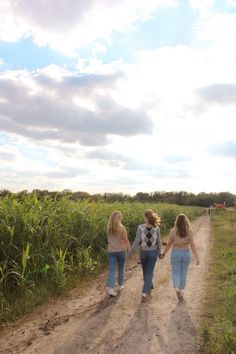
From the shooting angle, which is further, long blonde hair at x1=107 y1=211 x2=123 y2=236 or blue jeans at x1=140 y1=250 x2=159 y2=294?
long blonde hair at x1=107 y1=211 x2=123 y2=236

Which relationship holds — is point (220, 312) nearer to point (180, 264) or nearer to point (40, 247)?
point (180, 264)

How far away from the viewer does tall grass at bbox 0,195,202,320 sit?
902cm

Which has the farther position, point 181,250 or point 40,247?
point 40,247

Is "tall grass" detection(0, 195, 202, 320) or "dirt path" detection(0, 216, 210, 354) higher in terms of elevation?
"tall grass" detection(0, 195, 202, 320)

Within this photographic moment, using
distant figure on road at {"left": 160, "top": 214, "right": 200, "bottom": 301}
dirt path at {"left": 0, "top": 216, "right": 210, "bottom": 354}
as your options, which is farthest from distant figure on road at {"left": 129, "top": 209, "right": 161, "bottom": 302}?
dirt path at {"left": 0, "top": 216, "right": 210, "bottom": 354}

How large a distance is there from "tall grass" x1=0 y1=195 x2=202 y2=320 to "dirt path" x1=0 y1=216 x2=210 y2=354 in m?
0.67

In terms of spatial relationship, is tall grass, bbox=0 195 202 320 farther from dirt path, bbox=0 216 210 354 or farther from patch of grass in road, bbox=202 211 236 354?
patch of grass in road, bbox=202 211 236 354

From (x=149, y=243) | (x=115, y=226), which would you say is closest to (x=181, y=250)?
(x=149, y=243)

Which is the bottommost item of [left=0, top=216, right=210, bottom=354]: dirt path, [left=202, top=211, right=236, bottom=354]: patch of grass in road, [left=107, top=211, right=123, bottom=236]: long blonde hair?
[left=0, top=216, right=210, bottom=354]: dirt path

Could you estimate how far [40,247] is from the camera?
10375mm

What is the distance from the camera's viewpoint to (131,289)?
34.4 ft

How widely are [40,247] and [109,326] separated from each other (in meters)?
3.58

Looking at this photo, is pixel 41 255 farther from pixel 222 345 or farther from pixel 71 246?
pixel 222 345

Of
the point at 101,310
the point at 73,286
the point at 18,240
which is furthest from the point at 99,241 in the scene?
the point at 101,310
